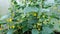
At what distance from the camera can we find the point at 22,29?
2039 millimetres

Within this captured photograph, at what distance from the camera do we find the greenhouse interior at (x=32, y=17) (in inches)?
74.9

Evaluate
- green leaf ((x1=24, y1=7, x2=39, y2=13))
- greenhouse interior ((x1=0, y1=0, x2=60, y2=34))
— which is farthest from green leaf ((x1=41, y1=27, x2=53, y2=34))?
green leaf ((x1=24, y1=7, x2=39, y2=13))

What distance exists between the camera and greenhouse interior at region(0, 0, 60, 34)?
1.90 m

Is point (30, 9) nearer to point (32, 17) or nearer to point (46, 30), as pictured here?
point (32, 17)

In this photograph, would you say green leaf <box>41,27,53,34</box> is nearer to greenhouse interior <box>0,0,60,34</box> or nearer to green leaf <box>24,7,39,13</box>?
greenhouse interior <box>0,0,60,34</box>

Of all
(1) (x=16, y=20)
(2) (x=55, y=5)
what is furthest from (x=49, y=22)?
(1) (x=16, y=20)

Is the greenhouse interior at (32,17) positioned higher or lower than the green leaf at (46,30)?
higher

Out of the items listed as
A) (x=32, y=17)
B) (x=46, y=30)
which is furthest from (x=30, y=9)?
(x=46, y=30)

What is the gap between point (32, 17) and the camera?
6.46 feet

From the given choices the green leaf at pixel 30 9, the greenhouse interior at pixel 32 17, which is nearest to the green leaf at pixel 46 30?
the greenhouse interior at pixel 32 17

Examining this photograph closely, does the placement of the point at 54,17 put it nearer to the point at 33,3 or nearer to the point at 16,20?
the point at 33,3

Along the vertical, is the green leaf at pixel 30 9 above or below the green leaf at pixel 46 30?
above

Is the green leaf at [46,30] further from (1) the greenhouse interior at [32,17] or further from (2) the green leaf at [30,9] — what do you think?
(2) the green leaf at [30,9]

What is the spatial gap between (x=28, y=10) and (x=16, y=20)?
0.95 feet
